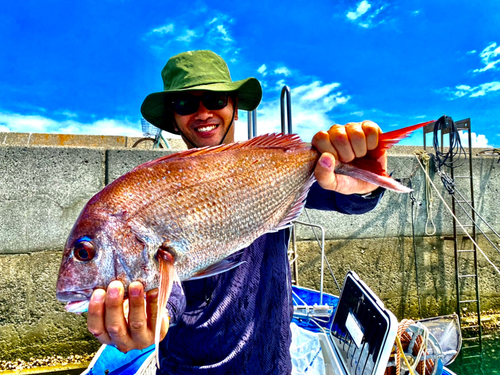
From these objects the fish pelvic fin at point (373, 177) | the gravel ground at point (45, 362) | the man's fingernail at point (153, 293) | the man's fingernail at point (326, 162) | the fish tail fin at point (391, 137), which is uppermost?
the fish tail fin at point (391, 137)

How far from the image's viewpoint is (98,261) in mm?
1213

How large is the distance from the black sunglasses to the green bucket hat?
0.19ft

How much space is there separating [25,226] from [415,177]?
647 centimetres

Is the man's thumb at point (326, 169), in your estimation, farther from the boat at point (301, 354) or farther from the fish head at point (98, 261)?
the boat at point (301, 354)

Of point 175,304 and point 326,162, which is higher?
point 326,162

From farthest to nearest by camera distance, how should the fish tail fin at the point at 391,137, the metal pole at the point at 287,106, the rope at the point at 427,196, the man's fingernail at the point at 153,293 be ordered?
the rope at the point at 427,196 < the metal pole at the point at 287,106 < the fish tail fin at the point at 391,137 < the man's fingernail at the point at 153,293

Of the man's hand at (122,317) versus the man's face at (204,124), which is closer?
the man's hand at (122,317)

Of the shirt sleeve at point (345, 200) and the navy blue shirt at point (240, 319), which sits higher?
the shirt sleeve at point (345, 200)

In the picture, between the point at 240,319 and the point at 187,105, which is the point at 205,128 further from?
the point at 240,319

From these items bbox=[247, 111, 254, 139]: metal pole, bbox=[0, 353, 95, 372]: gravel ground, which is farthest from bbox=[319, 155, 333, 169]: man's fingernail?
bbox=[0, 353, 95, 372]: gravel ground

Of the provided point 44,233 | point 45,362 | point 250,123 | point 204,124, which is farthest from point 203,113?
point 45,362

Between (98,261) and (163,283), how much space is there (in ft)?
0.87

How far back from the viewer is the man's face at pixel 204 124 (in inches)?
82.7

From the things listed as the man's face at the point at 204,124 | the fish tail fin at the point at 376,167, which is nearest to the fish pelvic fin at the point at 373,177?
the fish tail fin at the point at 376,167
